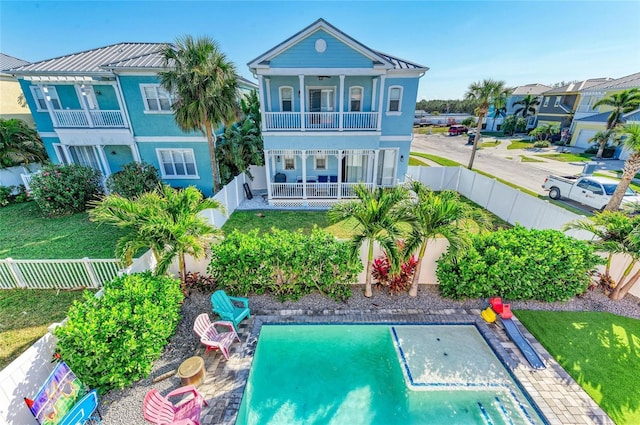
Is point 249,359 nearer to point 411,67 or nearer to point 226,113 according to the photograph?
point 226,113

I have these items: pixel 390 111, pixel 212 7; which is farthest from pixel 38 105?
pixel 390 111

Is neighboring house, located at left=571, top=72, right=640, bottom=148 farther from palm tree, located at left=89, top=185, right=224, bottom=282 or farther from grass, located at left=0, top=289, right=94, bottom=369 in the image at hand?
grass, located at left=0, top=289, right=94, bottom=369

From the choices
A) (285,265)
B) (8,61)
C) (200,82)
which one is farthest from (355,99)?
(8,61)

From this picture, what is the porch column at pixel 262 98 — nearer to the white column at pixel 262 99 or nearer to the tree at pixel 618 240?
the white column at pixel 262 99

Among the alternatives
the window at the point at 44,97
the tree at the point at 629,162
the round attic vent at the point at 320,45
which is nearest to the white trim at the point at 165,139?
the window at the point at 44,97

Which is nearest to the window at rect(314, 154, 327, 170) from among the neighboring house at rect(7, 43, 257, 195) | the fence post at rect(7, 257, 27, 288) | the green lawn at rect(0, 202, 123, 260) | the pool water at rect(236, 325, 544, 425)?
the neighboring house at rect(7, 43, 257, 195)
